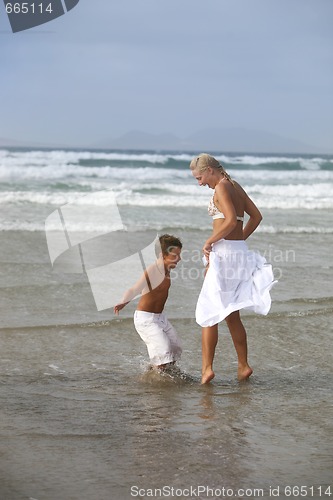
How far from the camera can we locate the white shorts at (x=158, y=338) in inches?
229

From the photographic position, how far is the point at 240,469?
12.8ft

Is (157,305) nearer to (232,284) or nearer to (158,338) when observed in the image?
(158,338)

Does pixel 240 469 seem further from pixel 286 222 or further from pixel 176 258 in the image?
pixel 286 222

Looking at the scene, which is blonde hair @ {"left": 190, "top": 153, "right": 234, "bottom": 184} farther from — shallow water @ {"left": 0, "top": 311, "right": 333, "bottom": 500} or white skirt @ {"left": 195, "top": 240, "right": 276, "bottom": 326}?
shallow water @ {"left": 0, "top": 311, "right": 333, "bottom": 500}

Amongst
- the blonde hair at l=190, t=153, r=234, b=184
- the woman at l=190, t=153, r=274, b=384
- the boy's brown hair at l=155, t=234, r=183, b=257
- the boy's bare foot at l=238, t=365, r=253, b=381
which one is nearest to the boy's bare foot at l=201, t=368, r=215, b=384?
the woman at l=190, t=153, r=274, b=384

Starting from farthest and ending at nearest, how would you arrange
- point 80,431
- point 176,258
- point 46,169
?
1. point 46,169
2. point 176,258
3. point 80,431

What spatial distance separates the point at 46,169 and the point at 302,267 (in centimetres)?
2156

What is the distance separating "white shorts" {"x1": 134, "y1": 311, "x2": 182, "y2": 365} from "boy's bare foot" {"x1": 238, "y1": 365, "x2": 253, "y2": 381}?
488 mm

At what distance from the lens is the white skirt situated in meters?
5.53

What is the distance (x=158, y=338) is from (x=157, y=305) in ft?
0.83

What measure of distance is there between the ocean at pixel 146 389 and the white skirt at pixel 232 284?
0.54 meters

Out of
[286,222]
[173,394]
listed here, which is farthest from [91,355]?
[286,222]

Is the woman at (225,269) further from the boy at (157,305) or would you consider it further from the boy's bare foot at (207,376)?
the boy at (157,305)

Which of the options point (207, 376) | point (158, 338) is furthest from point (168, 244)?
point (207, 376)
